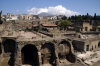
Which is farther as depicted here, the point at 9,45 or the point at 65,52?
the point at 9,45

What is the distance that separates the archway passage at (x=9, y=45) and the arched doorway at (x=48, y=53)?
218 inches

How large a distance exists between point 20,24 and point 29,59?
5330cm

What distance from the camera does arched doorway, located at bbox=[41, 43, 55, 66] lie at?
20.2 meters

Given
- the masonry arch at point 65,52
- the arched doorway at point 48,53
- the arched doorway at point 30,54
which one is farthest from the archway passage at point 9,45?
the masonry arch at point 65,52

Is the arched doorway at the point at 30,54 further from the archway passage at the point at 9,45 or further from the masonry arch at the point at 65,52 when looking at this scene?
the masonry arch at the point at 65,52

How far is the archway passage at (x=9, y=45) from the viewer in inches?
861

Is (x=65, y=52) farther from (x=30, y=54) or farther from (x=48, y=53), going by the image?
(x=30, y=54)

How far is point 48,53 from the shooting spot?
20.6 metres

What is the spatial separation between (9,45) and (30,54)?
3964 millimetres

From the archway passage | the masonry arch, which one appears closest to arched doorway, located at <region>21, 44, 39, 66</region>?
the archway passage

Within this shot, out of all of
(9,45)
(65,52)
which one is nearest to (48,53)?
(65,52)

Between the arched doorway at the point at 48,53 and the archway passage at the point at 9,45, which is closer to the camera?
the arched doorway at the point at 48,53

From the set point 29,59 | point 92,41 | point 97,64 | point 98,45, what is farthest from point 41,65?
point 98,45

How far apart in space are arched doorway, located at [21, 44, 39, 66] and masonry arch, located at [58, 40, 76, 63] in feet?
13.6
